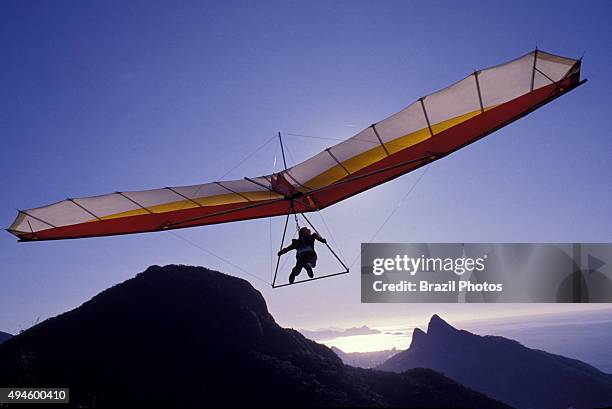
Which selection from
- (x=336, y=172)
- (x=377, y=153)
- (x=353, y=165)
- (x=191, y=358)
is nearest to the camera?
(x=377, y=153)

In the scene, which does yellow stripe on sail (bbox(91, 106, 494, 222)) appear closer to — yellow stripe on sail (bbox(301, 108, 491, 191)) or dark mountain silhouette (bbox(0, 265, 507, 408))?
yellow stripe on sail (bbox(301, 108, 491, 191))

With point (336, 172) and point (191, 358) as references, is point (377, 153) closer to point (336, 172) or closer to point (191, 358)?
point (336, 172)

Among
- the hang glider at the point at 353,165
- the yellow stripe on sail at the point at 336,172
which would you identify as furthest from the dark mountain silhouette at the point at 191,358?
the yellow stripe on sail at the point at 336,172

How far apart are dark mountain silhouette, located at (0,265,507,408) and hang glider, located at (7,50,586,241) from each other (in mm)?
113353

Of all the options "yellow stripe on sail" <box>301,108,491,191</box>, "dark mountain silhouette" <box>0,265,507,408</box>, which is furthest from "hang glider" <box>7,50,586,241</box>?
"dark mountain silhouette" <box>0,265,507,408</box>

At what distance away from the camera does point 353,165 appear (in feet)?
46.8

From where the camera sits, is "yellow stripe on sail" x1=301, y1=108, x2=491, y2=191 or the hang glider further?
"yellow stripe on sail" x1=301, y1=108, x2=491, y2=191

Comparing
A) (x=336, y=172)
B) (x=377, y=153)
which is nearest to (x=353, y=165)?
(x=336, y=172)

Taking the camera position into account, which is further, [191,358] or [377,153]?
[191,358]

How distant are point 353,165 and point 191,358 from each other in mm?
136266

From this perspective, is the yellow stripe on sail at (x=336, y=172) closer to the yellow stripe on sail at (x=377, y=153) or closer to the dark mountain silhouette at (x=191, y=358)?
the yellow stripe on sail at (x=377, y=153)

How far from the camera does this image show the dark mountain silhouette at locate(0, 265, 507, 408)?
4850 inches

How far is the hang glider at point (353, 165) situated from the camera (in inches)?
404

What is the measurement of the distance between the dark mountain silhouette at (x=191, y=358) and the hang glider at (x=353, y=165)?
372ft
